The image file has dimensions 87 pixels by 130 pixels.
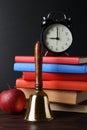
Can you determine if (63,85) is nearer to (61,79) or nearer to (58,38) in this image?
(61,79)

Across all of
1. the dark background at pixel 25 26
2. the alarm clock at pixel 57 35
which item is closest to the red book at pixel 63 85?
the alarm clock at pixel 57 35

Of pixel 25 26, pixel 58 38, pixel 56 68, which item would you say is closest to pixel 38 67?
pixel 56 68

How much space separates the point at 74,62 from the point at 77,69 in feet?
0.08

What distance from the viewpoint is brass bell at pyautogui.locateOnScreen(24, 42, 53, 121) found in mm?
964

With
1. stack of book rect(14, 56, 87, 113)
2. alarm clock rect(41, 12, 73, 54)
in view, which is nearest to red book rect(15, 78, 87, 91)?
stack of book rect(14, 56, 87, 113)

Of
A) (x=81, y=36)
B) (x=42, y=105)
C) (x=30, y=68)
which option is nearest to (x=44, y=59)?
(x=30, y=68)

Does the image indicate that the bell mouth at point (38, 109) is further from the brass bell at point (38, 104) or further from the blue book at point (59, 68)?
the blue book at point (59, 68)

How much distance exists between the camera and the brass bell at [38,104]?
0.96 metres

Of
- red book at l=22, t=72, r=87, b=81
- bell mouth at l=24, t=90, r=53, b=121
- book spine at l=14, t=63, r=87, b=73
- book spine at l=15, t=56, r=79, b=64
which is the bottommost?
bell mouth at l=24, t=90, r=53, b=121

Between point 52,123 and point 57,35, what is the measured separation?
14.0 inches

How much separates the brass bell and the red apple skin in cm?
6

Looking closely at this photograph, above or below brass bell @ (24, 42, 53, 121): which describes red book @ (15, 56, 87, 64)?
above

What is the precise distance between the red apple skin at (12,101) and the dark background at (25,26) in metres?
0.51

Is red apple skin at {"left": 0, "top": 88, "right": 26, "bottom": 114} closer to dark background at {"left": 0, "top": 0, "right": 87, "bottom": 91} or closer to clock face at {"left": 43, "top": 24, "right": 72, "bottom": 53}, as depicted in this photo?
clock face at {"left": 43, "top": 24, "right": 72, "bottom": 53}
